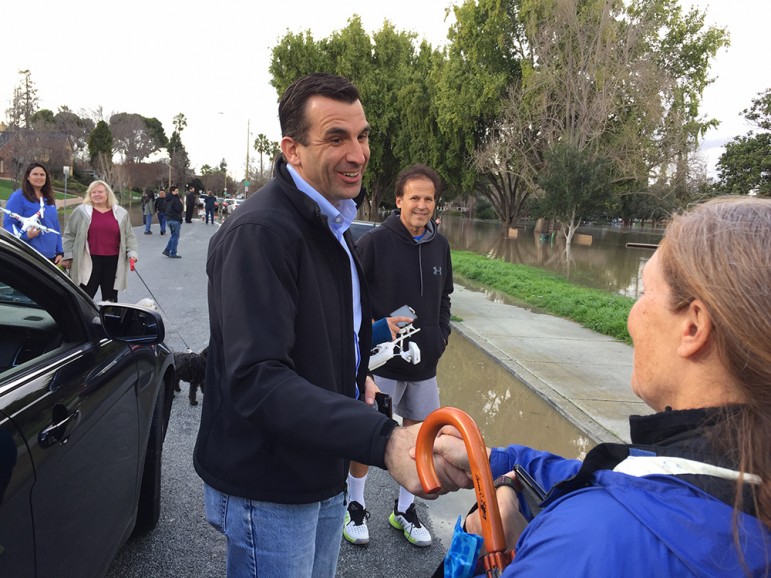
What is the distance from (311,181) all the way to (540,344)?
6849mm

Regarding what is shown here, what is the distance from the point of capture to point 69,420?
1830 mm

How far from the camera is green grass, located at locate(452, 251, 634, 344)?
31.1 ft

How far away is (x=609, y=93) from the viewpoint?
81.1 ft

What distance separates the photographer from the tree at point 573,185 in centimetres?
2078

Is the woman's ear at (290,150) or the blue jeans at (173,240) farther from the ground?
the woman's ear at (290,150)

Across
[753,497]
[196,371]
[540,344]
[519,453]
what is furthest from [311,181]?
[540,344]

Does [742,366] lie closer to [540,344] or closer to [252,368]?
[252,368]

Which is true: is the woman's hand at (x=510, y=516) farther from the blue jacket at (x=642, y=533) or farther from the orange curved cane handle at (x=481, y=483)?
the blue jacket at (x=642, y=533)

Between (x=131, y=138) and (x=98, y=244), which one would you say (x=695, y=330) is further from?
(x=131, y=138)

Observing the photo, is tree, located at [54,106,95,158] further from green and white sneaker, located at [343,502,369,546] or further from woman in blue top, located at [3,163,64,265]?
green and white sneaker, located at [343,502,369,546]

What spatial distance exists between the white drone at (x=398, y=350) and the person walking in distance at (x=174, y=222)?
12984 mm

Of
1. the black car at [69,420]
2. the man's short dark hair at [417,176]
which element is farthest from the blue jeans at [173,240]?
the black car at [69,420]

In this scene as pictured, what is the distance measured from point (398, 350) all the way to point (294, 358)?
5.75 ft

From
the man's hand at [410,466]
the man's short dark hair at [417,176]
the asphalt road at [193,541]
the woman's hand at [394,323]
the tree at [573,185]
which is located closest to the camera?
the man's hand at [410,466]
